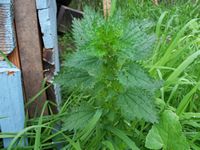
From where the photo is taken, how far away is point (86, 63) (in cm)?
157

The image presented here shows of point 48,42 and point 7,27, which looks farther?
point 48,42

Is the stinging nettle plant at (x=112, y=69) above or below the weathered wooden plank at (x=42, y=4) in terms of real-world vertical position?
below

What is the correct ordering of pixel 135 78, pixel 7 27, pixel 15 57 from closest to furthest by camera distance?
1. pixel 135 78
2. pixel 7 27
3. pixel 15 57

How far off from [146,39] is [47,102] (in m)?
0.69

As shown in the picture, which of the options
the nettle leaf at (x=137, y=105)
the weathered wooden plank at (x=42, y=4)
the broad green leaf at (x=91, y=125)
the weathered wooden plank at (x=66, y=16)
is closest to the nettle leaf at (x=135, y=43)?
the nettle leaf at (x=137, y=105)

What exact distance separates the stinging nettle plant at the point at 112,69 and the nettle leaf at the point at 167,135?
0.38 feet

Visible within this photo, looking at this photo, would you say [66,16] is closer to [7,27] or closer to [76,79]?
[7,27]

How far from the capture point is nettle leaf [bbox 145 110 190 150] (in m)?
1.67

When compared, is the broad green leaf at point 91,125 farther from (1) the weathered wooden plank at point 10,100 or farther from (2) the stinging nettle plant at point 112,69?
(1) the weathered wooden plank at point 10,100

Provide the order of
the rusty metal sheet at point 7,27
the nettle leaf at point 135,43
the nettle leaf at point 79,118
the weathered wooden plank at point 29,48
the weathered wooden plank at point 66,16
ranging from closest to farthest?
the nettle leaf at point 135,43 < the nettle leaf at point 79,118 < the rusty metal sheet at point 7,27 < the weathered wooden plank at point 29,48 < the weathered wooden plank at point 66,16

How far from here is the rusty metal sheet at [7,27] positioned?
199 centimetres

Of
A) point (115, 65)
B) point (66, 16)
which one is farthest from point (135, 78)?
point (66, 16)

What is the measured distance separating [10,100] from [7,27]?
1.02ft

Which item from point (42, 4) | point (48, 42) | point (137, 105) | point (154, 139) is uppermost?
point (42, 4)
